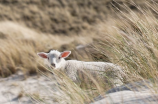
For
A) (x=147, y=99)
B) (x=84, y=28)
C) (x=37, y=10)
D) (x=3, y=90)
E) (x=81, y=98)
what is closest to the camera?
(x=147, y=99)

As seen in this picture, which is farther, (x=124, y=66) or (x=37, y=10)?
(x=37, y=10)

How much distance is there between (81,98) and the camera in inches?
93.0

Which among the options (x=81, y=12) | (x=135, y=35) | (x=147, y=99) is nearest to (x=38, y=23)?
(x=81, y=12)

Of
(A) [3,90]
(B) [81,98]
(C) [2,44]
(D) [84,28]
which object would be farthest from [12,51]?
(D) [84,28]

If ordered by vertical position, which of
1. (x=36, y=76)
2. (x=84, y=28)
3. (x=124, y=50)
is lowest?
(x=84, y=28)

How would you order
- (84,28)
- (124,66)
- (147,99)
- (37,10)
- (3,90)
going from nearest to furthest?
(147,99) < (124,66) < (3,90) < (84,28) < (37,10)

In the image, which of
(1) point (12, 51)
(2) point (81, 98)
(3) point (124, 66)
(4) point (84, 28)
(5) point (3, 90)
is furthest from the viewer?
(4) point (84, 28)

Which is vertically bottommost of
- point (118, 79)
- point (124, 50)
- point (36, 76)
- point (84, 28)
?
point (84, 28)

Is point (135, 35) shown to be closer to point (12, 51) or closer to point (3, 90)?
point (3, 90)

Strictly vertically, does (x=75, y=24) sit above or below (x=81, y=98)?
below

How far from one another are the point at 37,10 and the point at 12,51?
34.4 feet

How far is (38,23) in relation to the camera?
47.2 ft

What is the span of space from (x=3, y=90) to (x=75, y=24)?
9968mm

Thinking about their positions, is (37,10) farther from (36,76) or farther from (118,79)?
(118,79)
